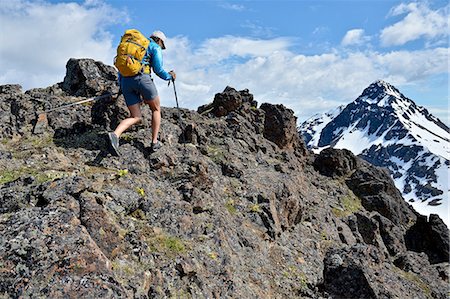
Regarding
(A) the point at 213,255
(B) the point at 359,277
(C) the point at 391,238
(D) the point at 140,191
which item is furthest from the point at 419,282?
(D) the point at 140,191

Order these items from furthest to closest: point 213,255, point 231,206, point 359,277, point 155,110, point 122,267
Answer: point 231,206 → point 155,110 → point 359,277 → point 213,255 → point 122,267

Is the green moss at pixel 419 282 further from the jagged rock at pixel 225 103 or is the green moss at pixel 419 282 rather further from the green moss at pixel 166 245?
the jagged rock at pixel 225 103

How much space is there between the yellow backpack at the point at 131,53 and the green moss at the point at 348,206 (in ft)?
72.7

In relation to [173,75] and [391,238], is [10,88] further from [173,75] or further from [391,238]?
[391,238]

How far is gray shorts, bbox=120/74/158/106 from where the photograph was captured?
41.1 feet

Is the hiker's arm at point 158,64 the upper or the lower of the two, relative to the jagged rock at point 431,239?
upper

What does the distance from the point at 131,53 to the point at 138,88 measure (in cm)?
121

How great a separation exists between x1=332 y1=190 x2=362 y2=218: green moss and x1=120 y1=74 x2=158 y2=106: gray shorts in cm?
2118

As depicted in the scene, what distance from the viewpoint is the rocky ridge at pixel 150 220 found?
295 inches

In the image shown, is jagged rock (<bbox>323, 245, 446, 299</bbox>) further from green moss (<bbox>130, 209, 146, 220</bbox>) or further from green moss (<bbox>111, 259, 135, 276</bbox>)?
green moss (<bbox>111, 259, 135, 276</bbox>)

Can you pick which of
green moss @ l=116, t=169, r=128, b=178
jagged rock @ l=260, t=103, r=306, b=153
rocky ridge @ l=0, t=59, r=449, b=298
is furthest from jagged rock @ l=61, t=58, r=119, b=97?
jagged rock @ l=260, t=103, r=306, b=153

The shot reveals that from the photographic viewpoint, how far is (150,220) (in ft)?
35.6

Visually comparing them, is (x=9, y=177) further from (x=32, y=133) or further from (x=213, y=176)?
(x=213, y=176)

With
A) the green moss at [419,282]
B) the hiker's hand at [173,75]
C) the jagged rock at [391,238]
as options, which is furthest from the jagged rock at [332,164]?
the hiker's hand at [173,75]
